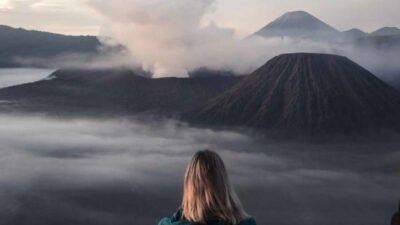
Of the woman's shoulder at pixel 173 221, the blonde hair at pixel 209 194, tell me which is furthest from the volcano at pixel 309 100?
the woman's shoulder at pixel 173 221

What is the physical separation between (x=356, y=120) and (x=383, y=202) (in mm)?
54088

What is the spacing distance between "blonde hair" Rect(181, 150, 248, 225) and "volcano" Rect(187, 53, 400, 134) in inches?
5197

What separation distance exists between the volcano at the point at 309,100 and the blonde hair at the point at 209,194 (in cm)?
13199

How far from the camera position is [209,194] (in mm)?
5668

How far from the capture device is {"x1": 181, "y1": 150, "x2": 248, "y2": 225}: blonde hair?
5586 millimetres

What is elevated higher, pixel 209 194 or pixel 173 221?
pixel 209 194

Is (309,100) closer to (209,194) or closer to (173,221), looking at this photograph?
(209,194)

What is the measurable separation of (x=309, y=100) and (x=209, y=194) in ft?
454

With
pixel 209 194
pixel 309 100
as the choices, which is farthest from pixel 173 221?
pixel 309 100

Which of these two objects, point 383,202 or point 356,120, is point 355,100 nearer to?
point 356,120

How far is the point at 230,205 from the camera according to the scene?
5.64 meters

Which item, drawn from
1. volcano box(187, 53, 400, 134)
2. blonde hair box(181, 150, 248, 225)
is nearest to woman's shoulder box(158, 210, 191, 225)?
blonde hair box(181, 150, 248, 225)

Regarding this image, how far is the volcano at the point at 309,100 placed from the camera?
139375 millimetres

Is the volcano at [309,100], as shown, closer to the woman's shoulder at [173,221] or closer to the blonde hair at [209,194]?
the blonde hair at [209,194]
